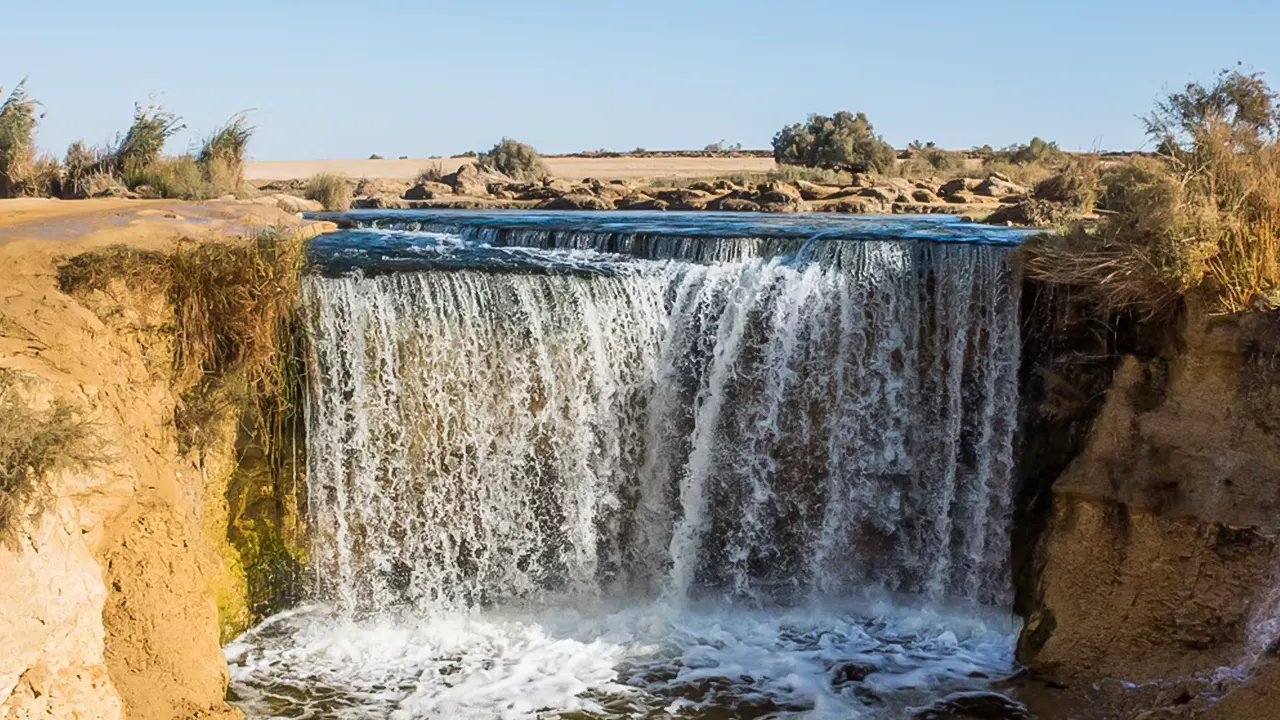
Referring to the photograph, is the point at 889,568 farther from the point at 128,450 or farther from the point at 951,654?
the point at 128,450

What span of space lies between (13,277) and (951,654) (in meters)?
6.56

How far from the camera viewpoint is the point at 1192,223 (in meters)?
7.88

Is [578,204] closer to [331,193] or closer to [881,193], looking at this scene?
[331,193]

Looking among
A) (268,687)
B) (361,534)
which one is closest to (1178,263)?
(361,534)

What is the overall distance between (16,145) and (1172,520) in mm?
12127

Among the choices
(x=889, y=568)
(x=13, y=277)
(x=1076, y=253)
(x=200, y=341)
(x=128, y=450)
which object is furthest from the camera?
(x=889, y=568)

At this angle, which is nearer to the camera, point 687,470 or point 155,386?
point 155,386

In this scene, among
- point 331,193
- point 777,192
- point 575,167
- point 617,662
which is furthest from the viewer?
point 575,167

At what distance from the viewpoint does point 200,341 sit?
26.5 ft

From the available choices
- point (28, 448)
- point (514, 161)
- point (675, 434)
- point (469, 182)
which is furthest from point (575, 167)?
point (28, 448)

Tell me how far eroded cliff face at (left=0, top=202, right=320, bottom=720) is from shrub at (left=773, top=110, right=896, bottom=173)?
756 inches

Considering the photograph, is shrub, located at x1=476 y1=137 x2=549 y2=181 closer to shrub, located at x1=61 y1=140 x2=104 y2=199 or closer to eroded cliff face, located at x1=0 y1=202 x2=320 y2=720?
shrub, located at x1=61 y1=140 x2=104 y2=199

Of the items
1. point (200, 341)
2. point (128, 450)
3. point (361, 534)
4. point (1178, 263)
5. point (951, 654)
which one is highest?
point (1178, 263)

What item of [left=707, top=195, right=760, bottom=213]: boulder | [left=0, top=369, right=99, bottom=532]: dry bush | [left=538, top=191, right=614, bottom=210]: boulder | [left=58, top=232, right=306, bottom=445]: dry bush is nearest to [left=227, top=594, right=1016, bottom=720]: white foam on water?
[left=58, top=232, right=306, bottom=445]: dry bush
